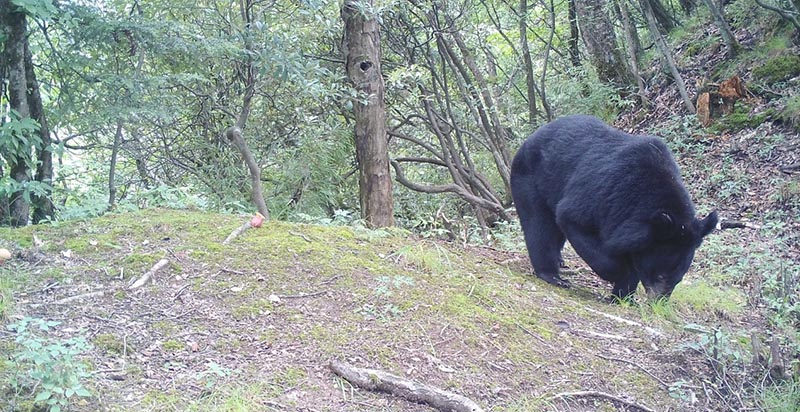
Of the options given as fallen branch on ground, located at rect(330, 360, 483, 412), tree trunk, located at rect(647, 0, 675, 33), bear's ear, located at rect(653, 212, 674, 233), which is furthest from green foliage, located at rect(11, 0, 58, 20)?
tree trunk, located at rect(647, 0, 675, 33)

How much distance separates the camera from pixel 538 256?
6137 millimetres

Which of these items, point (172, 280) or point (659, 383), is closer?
point (659, 383)

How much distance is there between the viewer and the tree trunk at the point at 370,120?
7086 mm

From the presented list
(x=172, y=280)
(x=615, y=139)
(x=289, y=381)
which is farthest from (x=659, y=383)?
(x=172, y=280)

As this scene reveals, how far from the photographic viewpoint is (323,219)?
647 centimetres

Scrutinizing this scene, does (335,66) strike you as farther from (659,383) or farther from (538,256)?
(659,383)

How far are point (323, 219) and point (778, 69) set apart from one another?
7920mm

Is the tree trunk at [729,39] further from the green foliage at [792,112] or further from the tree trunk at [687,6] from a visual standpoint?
the tree trunk at [687,6]

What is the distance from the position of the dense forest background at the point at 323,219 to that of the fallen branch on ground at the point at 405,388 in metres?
0.08

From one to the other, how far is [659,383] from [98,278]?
133 inches

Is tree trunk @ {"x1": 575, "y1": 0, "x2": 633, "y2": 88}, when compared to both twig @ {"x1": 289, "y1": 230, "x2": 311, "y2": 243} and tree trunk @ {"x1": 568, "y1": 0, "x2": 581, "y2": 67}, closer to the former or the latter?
tree trunk @ {"x1": 568, "y1": 0, "x2": 581, "y2": 67}

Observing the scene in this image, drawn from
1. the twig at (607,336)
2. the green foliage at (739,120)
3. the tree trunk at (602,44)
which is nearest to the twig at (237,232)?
the twig at (607,336)

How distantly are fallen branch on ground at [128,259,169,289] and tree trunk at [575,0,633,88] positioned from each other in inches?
384

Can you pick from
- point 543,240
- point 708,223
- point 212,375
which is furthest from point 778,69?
point 212,375
